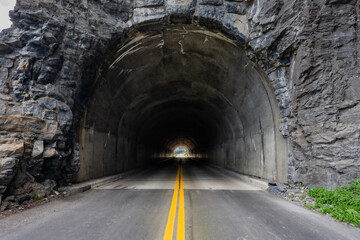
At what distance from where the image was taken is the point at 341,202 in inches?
196

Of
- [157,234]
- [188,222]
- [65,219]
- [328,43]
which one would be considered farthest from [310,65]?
[65,219]

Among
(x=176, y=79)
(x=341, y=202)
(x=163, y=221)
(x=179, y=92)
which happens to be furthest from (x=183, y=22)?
(x=341, y=202)

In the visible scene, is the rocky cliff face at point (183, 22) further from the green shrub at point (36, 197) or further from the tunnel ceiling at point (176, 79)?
the tunnel ceiling at point (176, 79)

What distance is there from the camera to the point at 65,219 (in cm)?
434

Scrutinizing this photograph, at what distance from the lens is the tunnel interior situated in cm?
848

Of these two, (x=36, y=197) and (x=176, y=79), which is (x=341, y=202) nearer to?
(x=36, y=197)

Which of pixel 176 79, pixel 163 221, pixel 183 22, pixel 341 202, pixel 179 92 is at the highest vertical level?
pixel 183 22

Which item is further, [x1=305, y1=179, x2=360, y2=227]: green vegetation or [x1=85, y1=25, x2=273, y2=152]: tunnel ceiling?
[x1=85, y1=25, x2=273, y2=152]: tunnel ceiling

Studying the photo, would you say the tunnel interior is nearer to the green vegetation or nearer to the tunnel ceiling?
the tunnel ceiling

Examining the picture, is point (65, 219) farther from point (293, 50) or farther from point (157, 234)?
point (293, 50)

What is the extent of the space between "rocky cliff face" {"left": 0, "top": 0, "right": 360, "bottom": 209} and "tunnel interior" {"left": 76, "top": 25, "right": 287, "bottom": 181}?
0.63m

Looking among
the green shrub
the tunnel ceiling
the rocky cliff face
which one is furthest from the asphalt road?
the tunnel ceiling

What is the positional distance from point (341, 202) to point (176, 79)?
927 centimetres

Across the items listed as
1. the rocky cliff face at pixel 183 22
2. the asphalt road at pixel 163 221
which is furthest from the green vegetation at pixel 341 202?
the rocky cliff face at pixel 183 22
